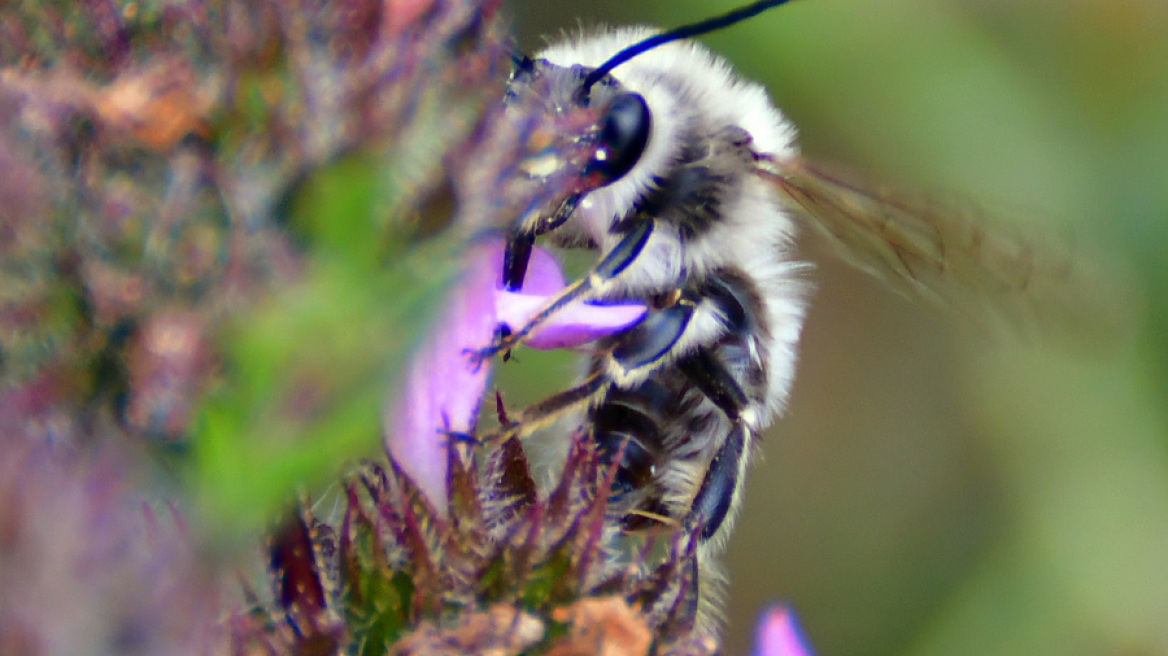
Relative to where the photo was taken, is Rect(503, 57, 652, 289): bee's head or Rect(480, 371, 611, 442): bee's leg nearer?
Rect(503, 57, 652, 289): bee's head

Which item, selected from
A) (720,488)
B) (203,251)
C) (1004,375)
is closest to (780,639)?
(720,488)

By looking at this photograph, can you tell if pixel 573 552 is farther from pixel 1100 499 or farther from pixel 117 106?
pixel 1100 499

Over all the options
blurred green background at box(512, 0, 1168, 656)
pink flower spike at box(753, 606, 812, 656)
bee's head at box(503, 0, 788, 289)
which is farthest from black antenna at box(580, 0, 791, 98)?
blurred green background at box(512, 0, 1168, 656)

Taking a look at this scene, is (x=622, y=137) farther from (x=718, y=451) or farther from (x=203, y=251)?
(x=203, y=251)

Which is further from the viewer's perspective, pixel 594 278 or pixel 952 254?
pixel 952 254

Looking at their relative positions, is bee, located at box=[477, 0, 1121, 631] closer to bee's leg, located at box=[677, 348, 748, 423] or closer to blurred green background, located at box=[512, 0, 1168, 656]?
bee's leg, located at box=[677, 348, 748, 423]

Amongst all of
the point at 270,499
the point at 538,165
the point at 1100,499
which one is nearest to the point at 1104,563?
the point at 1100,499
